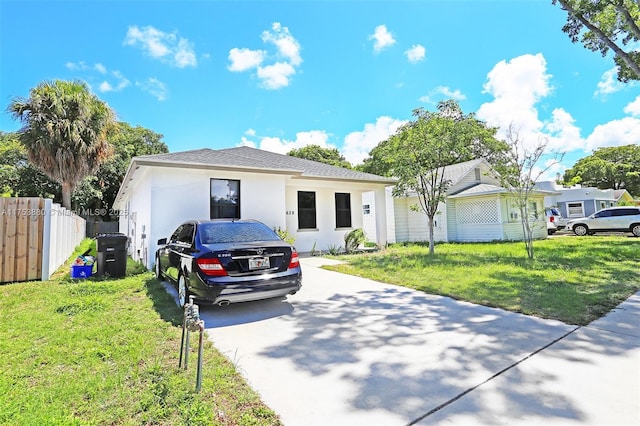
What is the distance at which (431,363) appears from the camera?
9.98 feet

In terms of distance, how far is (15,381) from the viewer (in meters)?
2.79

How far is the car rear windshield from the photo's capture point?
16.4 feet

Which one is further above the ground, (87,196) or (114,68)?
(114,68)

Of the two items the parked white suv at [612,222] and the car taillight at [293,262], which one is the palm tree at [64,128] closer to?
the car taillight at [293,262]

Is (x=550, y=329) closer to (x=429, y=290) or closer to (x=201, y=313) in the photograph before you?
(x=429, y=290)

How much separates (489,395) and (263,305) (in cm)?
385

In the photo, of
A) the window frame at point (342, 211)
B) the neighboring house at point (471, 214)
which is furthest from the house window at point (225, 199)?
the neighboring house at point (471, 214)

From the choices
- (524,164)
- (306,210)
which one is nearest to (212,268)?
(306,210)

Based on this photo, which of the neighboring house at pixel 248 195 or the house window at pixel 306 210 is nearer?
the neighboring house at pixel 248 195

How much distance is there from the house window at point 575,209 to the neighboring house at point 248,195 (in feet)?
82.7

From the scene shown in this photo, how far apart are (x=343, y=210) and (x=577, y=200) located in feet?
88.2

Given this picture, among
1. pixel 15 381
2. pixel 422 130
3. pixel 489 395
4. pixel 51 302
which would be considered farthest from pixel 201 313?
pixel 422 130

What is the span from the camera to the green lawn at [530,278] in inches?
194

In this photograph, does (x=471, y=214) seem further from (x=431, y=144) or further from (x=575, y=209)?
(x=575, y=209)
